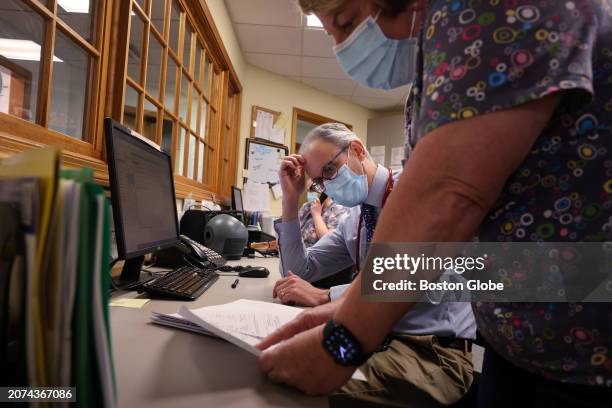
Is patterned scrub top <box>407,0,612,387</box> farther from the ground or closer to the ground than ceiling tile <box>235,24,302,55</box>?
closer to the ground

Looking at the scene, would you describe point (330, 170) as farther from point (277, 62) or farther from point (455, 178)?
point (277, 62)

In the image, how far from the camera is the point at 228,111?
3723 millimetres

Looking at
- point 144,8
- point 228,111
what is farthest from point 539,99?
point 228,111

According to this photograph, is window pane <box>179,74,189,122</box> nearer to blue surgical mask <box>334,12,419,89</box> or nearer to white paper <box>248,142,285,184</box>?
white paper <box>248,142,285,184</box>

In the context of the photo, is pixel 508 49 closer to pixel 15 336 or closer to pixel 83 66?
pixel 15 336

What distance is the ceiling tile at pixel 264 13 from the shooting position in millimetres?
2838

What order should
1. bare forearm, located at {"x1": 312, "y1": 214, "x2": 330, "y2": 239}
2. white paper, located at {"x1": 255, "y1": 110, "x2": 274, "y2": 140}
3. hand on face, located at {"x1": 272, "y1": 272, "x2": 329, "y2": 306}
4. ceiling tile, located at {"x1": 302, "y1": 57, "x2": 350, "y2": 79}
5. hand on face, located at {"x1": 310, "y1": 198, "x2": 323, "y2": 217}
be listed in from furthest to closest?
white paper, located at {"x1": 255, "y1": 110, "x2": 274, "y2": 140}, ceiling tile, located at {"x1": 302, "y1": 57, "x2": 350, "y2": 79}, hand on face, located at {"x1": 310, "y1": 198, "x2": 323, "y2": 217}, bare forearm, located at {"x1": 312, "y1": 214, "x2": 330, "y2": 239}, hand on face, located at {"x1": 272, "y1": 272, "x2": 329, "y2": 306}

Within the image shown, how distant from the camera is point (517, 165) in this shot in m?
0.41

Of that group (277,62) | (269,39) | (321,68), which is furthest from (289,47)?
(321,68)

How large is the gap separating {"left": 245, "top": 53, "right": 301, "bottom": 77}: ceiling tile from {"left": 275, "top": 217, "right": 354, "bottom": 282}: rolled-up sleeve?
110 inches

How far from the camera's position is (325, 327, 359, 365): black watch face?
1.43 feet

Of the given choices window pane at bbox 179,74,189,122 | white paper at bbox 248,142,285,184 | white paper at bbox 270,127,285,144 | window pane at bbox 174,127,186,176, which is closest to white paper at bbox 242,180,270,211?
white paper at bbox 248,142,285,184

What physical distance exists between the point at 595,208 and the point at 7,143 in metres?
1.19

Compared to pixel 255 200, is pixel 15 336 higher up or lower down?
lower down
